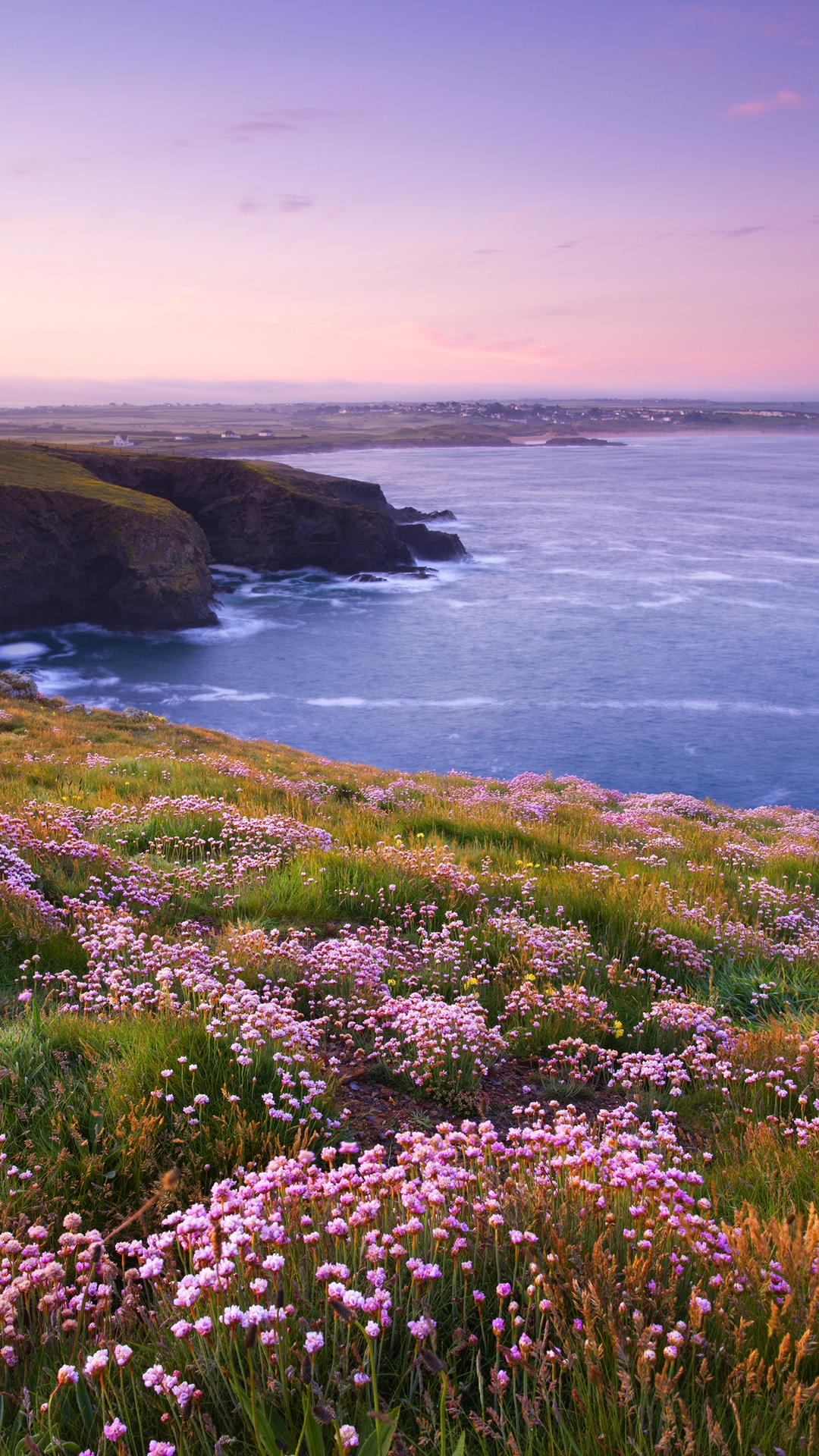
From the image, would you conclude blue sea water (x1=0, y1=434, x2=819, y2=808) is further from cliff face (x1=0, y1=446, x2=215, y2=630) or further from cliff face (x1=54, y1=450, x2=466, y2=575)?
cliff face (x1=54, y1=450, x2=466, y2=575)

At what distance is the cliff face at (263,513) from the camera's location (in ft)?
273

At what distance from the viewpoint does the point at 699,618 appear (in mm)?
67812

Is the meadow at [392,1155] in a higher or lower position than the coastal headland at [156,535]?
lower

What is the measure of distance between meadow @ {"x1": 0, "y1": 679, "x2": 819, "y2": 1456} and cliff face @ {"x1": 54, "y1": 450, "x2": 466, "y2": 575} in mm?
81329

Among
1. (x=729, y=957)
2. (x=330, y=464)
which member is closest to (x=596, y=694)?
(x=729, y=957)

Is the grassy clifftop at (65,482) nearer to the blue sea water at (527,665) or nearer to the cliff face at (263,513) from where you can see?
the cliff face at (263,513)

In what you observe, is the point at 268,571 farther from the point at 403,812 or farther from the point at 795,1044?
the point at 795,1044

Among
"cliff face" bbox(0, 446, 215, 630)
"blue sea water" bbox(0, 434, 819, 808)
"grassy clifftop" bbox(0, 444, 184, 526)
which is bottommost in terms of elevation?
"blue sea water" bbox(0, 434, 819, 808)

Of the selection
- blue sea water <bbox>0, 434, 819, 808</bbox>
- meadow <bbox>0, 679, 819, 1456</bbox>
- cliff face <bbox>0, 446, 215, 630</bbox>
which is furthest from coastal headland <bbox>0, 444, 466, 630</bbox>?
meadow <bbox>0, 679, 819, 1456</bbox>

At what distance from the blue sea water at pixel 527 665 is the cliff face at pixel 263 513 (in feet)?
12.3

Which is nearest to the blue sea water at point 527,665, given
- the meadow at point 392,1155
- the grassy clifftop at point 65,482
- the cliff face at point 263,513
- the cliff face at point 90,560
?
the cliff face at point 90,560

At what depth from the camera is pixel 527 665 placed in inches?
2237

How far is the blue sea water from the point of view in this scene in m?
40.7

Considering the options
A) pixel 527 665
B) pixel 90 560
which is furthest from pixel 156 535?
pixel 527 665
